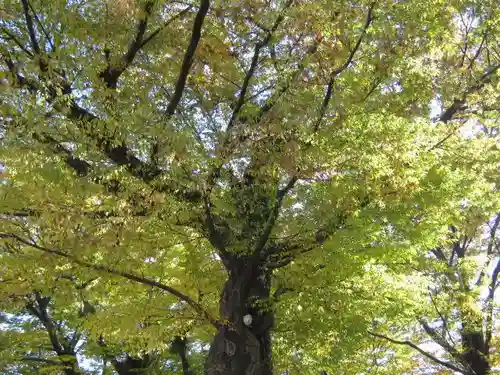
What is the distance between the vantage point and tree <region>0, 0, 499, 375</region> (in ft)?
13.4

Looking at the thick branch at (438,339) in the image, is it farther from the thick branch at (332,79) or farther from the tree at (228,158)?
the thick branch at (332,79)

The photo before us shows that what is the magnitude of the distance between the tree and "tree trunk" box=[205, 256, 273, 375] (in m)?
0.03

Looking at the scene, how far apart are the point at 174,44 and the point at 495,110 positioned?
6596 mm

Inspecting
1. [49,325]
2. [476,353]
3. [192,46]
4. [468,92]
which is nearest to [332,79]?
[192,46]

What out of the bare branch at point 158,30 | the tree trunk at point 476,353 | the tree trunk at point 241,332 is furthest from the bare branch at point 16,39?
the tree trunk at point 476,353

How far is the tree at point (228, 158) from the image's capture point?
13.4 ft

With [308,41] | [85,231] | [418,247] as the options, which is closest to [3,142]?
[85,231]

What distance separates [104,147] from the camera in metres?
4.32

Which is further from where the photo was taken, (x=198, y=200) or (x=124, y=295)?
(x=124, y=295)

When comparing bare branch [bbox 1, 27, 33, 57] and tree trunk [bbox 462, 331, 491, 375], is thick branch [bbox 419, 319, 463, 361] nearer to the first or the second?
tree trunk [bbox 462, 331, 491, 375]

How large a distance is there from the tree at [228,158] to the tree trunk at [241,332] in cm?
3

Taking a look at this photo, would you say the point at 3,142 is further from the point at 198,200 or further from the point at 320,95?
the point at 320,95

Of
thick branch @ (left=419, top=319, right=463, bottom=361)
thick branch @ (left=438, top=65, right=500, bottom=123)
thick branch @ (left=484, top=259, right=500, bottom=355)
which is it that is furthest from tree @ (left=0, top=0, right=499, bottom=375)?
thick branch @ (left=419, top=319, right=463, bottom=361)

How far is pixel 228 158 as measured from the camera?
420 centimetres
